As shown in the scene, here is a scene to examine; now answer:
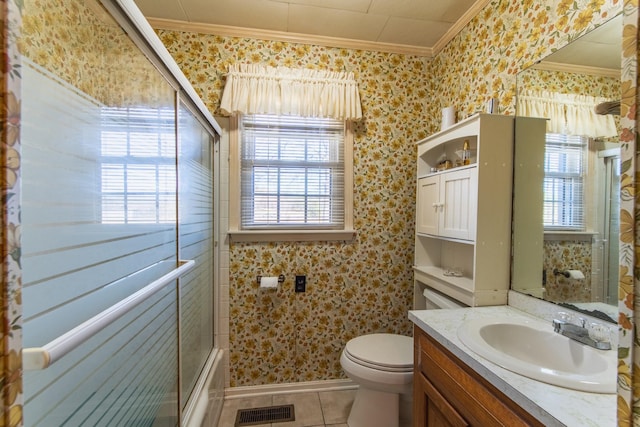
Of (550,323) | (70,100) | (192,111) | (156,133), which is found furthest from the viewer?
(192,111)

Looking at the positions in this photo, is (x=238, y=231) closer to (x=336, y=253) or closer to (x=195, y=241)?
(x=195, y=241)

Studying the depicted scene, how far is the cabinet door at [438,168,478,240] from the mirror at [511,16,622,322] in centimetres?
21

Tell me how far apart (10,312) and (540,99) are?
71.0 inches

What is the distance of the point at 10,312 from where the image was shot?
0.36m

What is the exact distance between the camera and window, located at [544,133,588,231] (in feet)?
3.66

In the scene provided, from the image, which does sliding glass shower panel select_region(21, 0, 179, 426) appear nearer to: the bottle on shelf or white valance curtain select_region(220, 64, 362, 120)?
white valance curtain select_region(220, 64, 362, 120)

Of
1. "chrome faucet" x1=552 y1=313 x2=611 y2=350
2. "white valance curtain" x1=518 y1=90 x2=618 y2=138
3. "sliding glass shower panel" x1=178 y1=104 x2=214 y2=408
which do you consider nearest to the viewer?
"chrome faucet" x1=552 y1=313 x2=611 y2=350

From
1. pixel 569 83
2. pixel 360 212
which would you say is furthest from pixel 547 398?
pixel 360 212

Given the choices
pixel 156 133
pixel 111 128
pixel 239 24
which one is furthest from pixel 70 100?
pixel 239 24

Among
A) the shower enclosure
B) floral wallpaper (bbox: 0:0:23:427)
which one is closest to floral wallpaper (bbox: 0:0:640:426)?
the shower enclosure

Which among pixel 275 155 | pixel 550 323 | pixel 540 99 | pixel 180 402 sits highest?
pixel 540 99

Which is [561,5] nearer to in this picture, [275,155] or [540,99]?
[540,99]

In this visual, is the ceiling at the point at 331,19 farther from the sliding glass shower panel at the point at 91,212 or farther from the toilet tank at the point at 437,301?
the toilet tank at the point at 437,301

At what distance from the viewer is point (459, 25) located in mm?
1763
